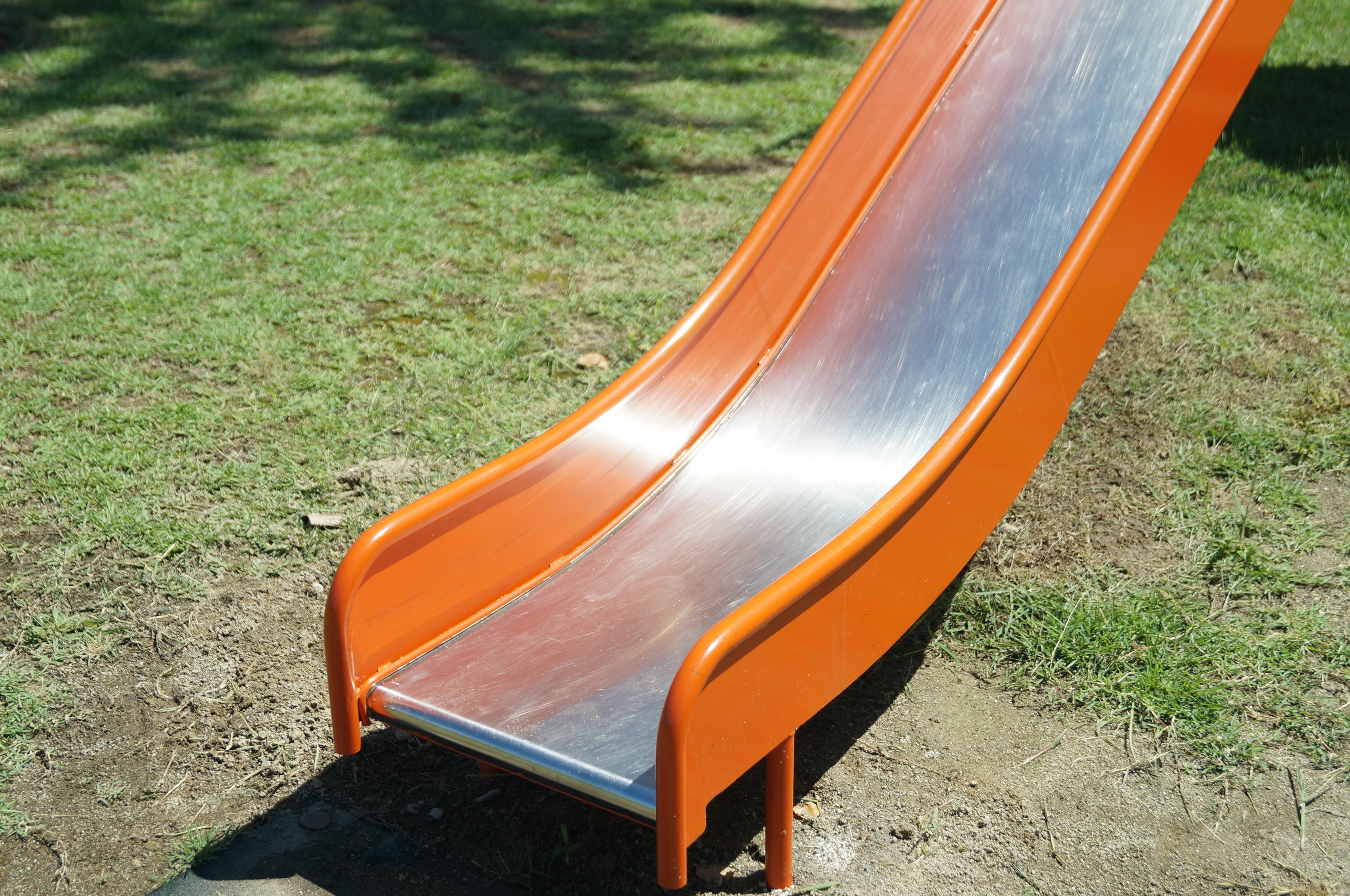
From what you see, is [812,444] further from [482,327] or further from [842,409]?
[482,327]

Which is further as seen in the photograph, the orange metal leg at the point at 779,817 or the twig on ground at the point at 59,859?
the twig on ground at the point at 59,859

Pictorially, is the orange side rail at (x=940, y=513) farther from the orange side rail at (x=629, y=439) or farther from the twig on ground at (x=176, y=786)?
the twig on ground at (x=176, y=786)

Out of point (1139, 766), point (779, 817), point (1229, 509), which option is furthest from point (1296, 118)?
point (779, 817)

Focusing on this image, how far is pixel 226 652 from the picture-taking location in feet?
9.27

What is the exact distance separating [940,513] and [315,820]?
1.50 meters

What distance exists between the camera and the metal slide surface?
2180 mm

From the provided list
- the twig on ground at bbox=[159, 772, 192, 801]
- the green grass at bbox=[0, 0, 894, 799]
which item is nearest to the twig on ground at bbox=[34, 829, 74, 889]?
the twig on ground at bbox=[159, 772, 192, 801]

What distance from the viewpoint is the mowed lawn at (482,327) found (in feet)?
9.39

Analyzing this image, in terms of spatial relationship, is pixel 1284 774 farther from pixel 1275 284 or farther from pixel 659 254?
pixel 659 254

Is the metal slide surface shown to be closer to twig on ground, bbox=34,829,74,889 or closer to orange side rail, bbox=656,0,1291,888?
orange side rail, bbox=656,0,1291,888

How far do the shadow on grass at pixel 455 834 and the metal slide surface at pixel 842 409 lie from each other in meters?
0.28

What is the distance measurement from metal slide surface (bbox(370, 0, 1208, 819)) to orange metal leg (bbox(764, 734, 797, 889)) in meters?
0.25

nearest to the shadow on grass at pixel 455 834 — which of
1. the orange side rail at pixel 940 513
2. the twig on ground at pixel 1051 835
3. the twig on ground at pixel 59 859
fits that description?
the twig on ground at pixel 59 859

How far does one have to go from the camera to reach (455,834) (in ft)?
7.70
